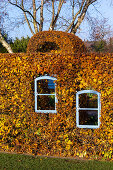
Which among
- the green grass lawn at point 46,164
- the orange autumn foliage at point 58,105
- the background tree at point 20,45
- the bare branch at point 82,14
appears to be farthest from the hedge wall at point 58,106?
the background tree at point 20,45

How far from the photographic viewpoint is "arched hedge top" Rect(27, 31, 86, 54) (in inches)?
328

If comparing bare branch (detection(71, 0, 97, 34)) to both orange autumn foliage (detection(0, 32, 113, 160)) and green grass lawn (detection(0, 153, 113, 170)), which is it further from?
green grass lawn (detection(0, 153, 113, 170))

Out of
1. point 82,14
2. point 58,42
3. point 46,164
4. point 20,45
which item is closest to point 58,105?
point 46,164

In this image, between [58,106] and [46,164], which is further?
[58,106]

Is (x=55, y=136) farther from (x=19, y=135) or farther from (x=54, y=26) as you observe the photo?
(x=54, y=26)

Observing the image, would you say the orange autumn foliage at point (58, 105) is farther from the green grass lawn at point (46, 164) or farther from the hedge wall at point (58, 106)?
the green grass lawn at point (46, 164)

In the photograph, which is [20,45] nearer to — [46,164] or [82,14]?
[82,14]

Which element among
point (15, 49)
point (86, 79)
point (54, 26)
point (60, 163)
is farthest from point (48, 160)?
point (15, 49)

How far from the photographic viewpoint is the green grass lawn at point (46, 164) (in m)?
5.68

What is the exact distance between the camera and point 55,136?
21.5 feet

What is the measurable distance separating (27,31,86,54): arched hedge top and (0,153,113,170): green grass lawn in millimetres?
3720

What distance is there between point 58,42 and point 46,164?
4.41m

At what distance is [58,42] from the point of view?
8.52 m

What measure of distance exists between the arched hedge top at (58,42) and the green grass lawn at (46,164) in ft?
12.2
